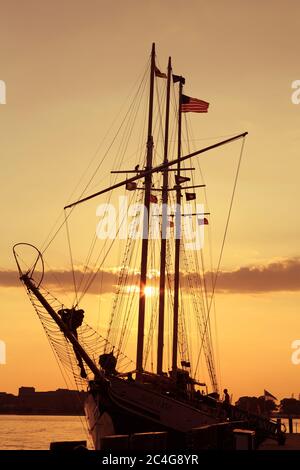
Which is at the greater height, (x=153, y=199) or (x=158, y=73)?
(x=158, y=73)

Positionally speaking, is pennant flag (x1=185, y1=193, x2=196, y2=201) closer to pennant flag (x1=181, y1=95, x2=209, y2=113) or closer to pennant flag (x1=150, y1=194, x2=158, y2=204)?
pennant flag (x1=150, y1=194, x2=158, y2=204)

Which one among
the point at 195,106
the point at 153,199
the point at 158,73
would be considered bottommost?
the point at 153,199

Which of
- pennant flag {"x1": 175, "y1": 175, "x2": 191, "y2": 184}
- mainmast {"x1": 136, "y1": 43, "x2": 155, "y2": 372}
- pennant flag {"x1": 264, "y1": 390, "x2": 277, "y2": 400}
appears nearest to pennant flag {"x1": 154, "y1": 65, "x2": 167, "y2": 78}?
mainmast {"x1": 136, "y1": 43, "x2": 155, "y2": 372}

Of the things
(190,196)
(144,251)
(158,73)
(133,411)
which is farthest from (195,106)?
(133,411)

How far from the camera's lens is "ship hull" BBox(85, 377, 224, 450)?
4425 centimetres

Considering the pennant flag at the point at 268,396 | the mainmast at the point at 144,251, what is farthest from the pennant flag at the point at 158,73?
the pennant flag at the point at 268,396

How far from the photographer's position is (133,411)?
44.5m

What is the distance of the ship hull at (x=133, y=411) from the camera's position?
145 ft

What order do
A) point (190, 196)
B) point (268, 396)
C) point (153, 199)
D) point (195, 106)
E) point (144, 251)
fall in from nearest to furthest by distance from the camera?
point (144, 251) → point (195, 106) → point (153, 199) → point (190, 196) → point (268, 396)

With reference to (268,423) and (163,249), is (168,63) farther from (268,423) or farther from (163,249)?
(268,423)

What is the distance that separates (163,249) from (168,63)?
1674 cm

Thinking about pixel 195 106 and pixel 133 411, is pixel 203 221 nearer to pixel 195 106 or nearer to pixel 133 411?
pixel 195 106
